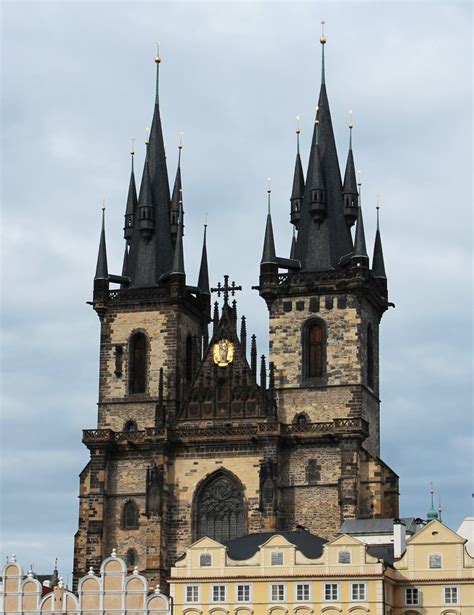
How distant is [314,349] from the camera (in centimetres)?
9569

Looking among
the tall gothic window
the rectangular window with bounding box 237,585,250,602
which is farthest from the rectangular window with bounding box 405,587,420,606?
the tall gothic window

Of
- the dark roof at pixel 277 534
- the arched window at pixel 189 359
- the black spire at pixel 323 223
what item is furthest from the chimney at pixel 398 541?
the arched window at pixel 189 359

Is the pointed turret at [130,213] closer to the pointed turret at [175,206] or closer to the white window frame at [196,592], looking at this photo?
the pointed turret at [175,206]

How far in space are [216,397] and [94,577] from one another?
17031 millimetres

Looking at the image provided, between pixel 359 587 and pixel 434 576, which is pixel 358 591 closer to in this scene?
pixel 359 587

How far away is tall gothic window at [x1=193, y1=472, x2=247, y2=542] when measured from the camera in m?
94.2

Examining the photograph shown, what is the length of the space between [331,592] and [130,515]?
20383mm

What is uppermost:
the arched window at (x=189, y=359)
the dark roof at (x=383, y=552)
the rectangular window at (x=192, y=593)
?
the arched window at (x=189, y=359)

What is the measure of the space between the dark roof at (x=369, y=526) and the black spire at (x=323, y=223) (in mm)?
14676

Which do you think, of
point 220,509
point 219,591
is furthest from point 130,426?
point 219,591

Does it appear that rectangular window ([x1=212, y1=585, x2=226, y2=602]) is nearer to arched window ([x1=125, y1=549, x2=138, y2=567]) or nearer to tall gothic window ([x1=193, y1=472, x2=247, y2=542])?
tall gothic window ([x1=193, y1=472, x2=247, y2=542])

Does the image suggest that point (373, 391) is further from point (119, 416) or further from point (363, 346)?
point (119, 416)

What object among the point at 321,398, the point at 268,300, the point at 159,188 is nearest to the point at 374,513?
the point at 321,398

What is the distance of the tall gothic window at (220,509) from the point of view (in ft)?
309
